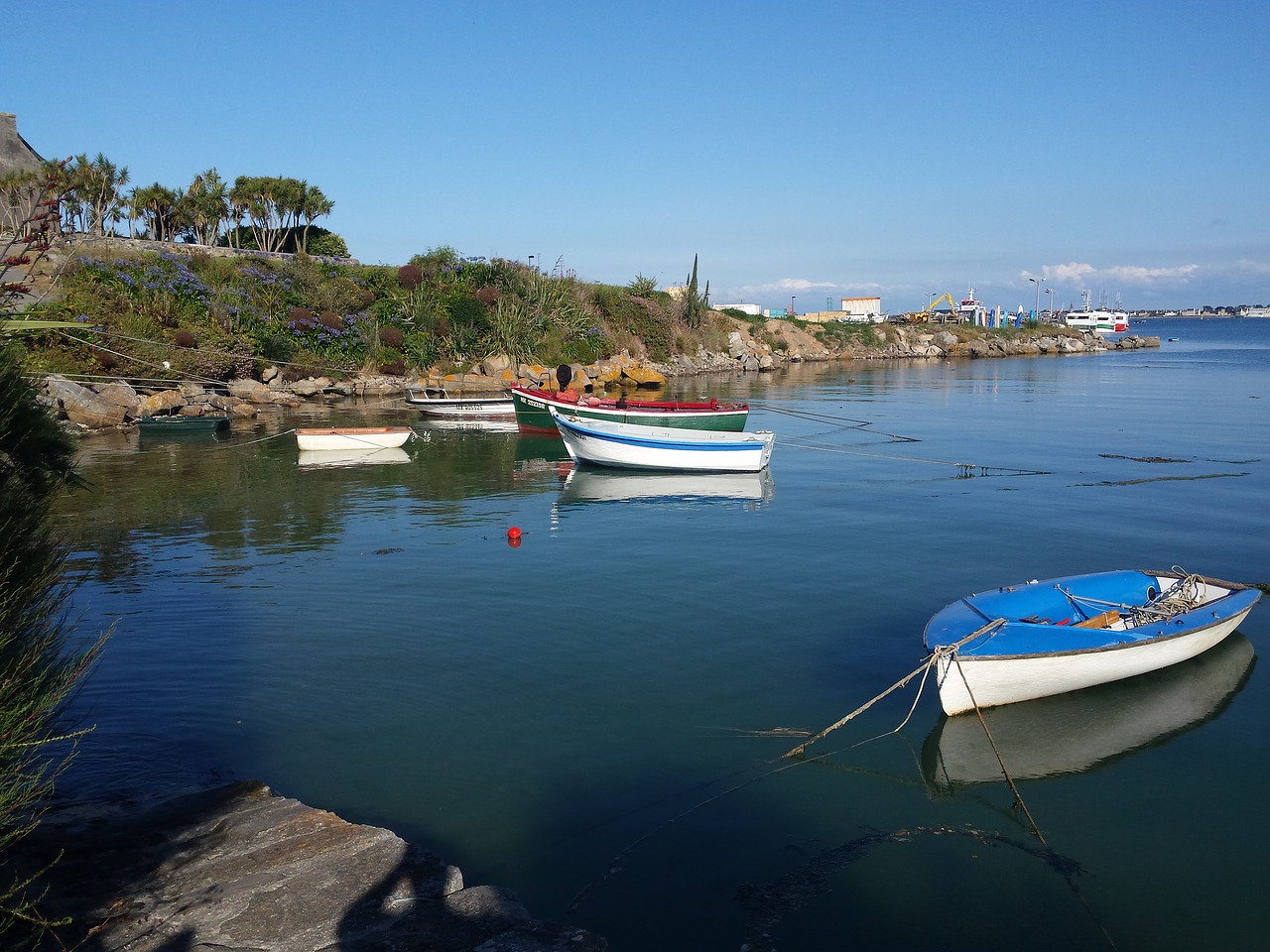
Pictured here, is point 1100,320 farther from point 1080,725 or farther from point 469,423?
point 1080,725

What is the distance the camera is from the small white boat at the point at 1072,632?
9656 millimetres

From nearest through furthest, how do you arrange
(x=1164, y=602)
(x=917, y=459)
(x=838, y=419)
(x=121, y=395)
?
(x=1164, y=602), (x=917, y=459), (x=121, y=395), (x=838, y=419)

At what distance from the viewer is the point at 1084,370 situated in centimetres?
7012

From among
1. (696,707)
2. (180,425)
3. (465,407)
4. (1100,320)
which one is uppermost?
(1100,320)

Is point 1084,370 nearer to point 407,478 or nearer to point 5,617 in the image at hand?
point 407,478

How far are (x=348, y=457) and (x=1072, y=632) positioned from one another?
22347mm

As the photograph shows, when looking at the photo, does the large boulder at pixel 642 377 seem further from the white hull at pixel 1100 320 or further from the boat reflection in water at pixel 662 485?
the white hull at pixel 1100 320

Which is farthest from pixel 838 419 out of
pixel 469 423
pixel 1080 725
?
pixel 1080 725

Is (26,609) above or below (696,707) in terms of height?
above

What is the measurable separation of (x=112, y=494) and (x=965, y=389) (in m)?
45.9

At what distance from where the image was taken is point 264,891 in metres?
5.96

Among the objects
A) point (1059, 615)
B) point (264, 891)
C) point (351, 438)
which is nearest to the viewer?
point (264, 891)

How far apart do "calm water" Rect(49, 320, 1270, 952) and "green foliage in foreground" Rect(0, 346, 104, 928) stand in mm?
2005

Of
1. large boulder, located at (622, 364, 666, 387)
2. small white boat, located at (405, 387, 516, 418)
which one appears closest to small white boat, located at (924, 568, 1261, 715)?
small white boat, located at (405, 387, 516, 418)
